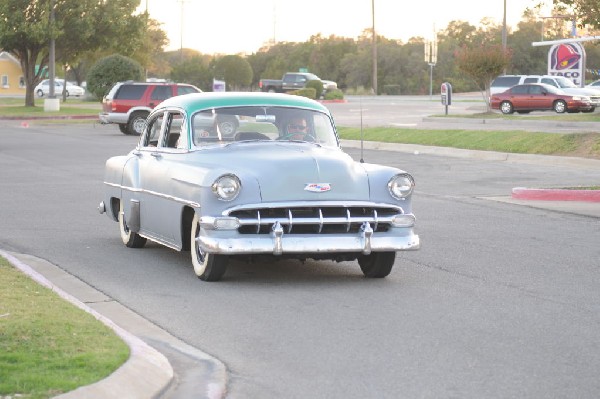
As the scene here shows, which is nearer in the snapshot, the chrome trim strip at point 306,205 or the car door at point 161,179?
the chrome trim strip at point 306,205

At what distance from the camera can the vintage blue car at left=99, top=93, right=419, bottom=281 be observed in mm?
10031

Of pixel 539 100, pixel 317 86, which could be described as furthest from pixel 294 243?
pixel 317 86

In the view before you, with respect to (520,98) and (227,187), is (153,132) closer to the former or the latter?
(227,187)

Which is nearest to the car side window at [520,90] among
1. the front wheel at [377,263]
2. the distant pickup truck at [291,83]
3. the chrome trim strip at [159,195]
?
the distant pickup truck at [291,83]

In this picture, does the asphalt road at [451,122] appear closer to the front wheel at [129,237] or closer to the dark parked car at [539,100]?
the dark parked car at [539,100]

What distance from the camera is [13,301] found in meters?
8.77

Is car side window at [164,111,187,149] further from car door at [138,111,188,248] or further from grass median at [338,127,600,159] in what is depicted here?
grass median at [338,127,600,159]

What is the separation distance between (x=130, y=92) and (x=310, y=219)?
3208 cm

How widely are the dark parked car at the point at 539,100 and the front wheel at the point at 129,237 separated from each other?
3663 centimetres

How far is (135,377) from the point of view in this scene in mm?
6562

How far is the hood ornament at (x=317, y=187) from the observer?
10.1 meters

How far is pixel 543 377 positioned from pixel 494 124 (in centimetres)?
3320

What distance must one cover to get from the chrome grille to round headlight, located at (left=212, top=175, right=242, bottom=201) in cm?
14

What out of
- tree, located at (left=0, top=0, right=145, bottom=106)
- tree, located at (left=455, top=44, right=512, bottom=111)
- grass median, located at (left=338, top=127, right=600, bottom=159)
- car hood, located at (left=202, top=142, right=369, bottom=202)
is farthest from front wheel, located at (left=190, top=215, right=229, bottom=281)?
tree, located at (left=0, top=0, right=145, bottom=106)
